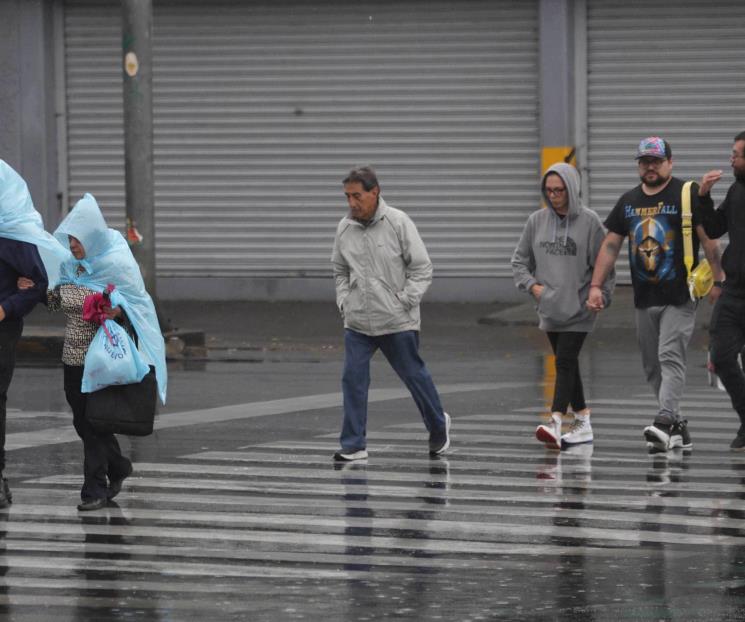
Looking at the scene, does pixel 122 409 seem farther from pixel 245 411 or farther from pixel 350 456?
pixel 245 411

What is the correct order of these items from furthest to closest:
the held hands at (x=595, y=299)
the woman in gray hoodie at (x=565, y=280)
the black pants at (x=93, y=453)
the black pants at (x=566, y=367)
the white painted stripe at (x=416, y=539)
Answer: the black pants at (x=566, y=367), the woman in gray hoodie at (x=565, y=280), the held hands at (x=595, y=299), the black pants at (x=93, y=453), the white painted stripe at (x=416, y=539)

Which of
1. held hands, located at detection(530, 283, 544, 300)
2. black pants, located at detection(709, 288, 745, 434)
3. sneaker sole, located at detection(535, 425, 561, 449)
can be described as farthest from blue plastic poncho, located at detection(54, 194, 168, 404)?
black pants, located at detection(709, 288, 745, 434)

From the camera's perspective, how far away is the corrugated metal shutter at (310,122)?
24062mm

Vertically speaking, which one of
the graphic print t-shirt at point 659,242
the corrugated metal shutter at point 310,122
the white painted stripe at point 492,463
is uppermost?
the corrugated metal shutter at point 310,122

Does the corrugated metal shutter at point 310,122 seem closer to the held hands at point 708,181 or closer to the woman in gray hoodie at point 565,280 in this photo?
the woman in gray hoodie at point 565,280

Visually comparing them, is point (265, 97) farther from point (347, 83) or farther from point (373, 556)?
point (373, 556)

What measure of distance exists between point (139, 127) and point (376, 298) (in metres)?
8.69

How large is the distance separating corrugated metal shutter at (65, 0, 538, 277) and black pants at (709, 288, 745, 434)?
43.3ft

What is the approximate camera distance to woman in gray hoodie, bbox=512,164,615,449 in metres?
11.4

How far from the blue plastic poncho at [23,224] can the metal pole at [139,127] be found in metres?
9.45

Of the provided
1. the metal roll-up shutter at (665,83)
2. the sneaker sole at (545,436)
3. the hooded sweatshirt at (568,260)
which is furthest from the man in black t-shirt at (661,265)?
the metal roll-up shutter at (665,83)

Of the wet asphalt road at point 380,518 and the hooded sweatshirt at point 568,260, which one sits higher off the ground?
the hooded sweatshirt at point 568,260

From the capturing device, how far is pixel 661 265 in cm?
1109

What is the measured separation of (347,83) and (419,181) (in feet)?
5.33
